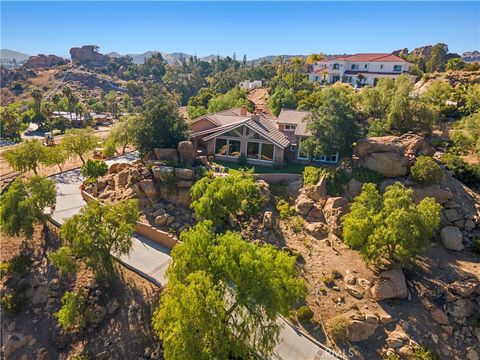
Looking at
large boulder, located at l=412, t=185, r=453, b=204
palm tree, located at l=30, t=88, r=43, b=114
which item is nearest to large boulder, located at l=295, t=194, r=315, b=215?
large boulder, located at l=412, t=185, r=453, b=204

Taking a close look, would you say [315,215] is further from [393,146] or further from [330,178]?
[393,146]

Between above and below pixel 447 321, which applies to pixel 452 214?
above

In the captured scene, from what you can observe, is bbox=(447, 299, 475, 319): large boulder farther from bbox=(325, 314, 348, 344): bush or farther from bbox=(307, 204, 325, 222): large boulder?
bbox=(307, 204, 325, 222): large boulder

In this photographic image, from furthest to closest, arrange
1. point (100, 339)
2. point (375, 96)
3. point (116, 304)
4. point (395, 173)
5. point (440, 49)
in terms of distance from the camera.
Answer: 1. point (440, 49)
2. point (375, 96)
3. point (395, 173)
4. point (116, 304)
5. point (100, 339)

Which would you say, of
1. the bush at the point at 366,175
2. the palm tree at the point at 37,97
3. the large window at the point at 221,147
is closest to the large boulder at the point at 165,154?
the large window at the point at 221,147

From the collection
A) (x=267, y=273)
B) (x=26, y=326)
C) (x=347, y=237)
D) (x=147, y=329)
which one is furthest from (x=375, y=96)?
(x=26, y=326)

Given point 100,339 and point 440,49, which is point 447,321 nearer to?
point 100,339
